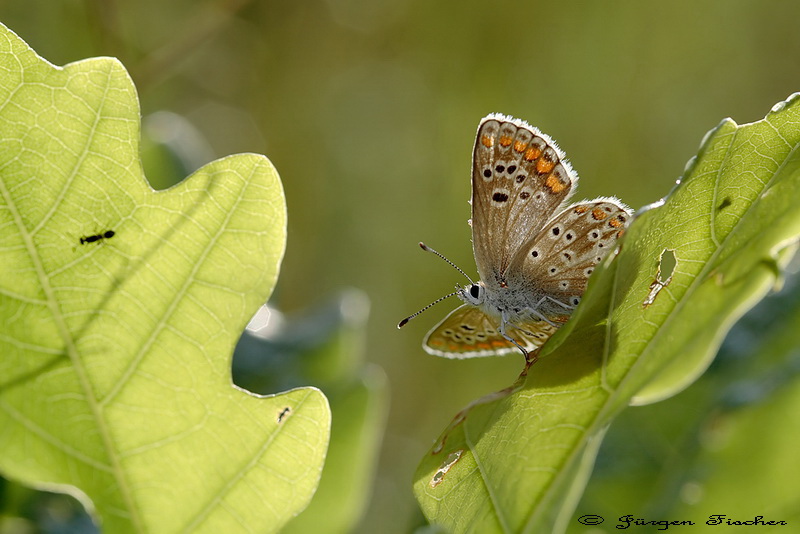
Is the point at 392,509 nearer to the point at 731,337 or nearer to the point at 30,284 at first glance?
the point at 731,337

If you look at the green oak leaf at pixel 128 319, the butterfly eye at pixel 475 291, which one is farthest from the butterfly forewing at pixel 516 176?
the green oak leaf at pixel 128 319

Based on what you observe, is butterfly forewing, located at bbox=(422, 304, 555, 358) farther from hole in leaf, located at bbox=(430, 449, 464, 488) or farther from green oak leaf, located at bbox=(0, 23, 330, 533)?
green oak leaf, located at bbox=(0, 23, 330, 533)

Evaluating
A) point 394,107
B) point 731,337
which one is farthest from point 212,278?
point 394,107

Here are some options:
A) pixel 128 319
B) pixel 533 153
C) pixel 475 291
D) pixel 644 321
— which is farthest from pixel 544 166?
pixel 128 319

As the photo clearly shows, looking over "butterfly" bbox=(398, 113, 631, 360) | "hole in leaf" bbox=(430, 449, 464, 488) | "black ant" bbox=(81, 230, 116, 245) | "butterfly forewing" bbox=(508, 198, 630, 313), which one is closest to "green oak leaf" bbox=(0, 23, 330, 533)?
"black ant" bbox=(81, 230, 116, 245)

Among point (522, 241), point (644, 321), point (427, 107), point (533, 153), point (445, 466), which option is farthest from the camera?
point (427, 107)

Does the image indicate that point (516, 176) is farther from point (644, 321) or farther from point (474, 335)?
point (644, 321)

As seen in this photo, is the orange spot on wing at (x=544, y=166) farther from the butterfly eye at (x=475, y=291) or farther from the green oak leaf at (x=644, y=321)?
the green oak leaf at (x=644, y=321)
